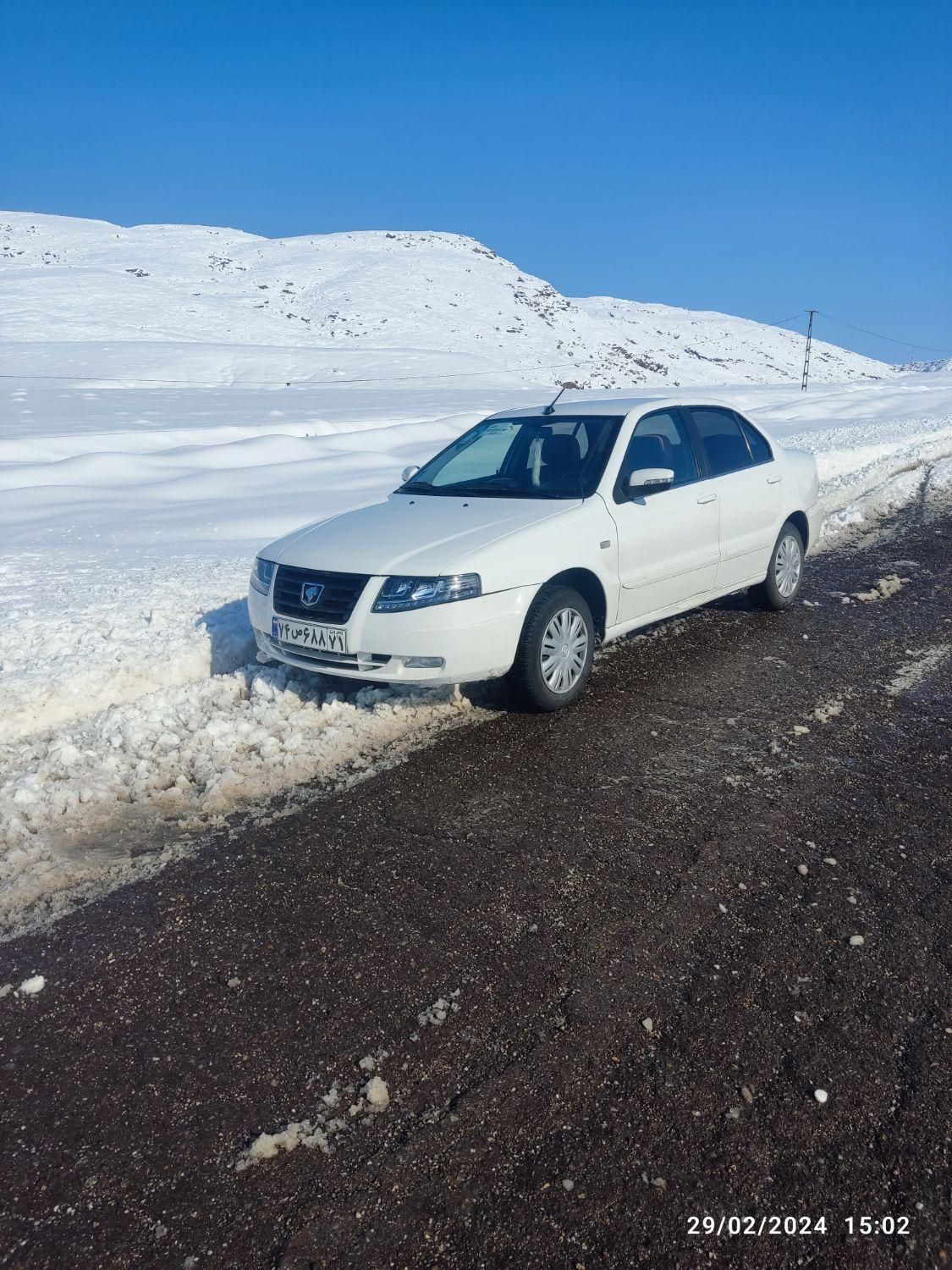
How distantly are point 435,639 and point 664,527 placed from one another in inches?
78.4

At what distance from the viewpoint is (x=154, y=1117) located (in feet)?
8.36

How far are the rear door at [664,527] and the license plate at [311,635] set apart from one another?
180 centimetres

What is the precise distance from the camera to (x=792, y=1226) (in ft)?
7.10

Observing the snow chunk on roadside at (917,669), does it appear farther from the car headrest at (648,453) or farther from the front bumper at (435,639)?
the front bumper at (435,639)

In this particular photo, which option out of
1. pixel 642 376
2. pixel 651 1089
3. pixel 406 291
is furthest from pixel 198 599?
pixel 406 291

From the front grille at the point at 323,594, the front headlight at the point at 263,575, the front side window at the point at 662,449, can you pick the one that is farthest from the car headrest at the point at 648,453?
the front headlight at the point at 263,575

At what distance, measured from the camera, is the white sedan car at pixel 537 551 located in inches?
193

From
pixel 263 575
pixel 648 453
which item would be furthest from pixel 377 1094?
pixel 648 453

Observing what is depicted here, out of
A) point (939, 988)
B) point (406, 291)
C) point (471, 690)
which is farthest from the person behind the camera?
point (406, 291)

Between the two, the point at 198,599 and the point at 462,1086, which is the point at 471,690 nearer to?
the point at 198,599

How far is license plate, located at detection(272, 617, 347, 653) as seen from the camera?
16.3ft

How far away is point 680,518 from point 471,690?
1813 millimetres

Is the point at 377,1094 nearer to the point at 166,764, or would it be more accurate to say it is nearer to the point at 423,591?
the point at 166,764

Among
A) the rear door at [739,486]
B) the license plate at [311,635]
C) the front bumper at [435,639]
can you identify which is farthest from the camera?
the rear door at [739,486]
